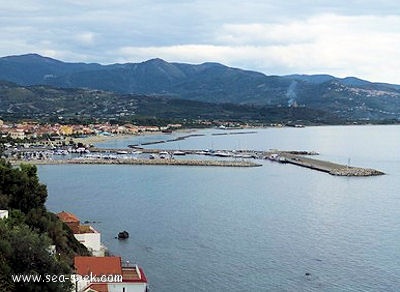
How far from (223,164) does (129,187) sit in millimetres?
10812

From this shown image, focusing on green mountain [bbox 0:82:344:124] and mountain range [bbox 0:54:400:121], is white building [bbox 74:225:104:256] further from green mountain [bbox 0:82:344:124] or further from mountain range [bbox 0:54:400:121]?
mountain range [bbox 0:54:400:121]

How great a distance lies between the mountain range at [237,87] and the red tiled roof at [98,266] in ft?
297

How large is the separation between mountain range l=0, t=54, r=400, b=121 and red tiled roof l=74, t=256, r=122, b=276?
90388 mm

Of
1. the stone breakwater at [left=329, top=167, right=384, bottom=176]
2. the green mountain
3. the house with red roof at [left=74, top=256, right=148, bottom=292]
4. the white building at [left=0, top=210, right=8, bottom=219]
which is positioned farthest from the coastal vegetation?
the green mountain

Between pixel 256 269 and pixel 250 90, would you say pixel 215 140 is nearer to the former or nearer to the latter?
pixel 256 269

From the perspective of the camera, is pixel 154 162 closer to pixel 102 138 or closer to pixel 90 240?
pixel 102 138

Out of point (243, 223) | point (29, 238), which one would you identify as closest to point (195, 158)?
point (243, 223)

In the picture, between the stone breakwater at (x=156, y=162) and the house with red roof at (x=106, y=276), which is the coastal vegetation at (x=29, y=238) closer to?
the house with red roof at (x=106, y=276)

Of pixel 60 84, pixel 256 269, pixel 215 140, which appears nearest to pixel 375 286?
pixel 256 269

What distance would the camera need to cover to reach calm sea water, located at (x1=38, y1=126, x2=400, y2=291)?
12.5 m

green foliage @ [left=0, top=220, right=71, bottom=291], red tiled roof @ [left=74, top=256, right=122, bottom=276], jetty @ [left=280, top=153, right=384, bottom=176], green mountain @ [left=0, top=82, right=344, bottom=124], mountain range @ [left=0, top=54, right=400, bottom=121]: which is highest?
mountain range @ [left=0, top=54, right=400, bottom=121]

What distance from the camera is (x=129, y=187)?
83.3 feet

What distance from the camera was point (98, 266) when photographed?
10086mm

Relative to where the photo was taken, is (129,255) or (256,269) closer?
(256,269)
